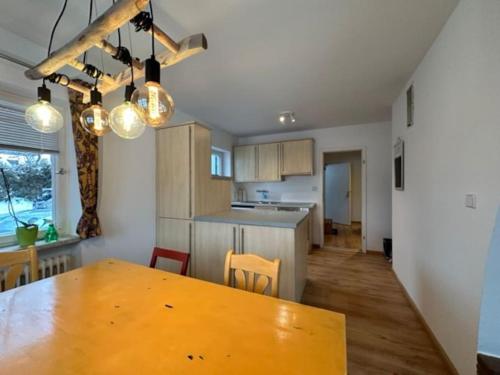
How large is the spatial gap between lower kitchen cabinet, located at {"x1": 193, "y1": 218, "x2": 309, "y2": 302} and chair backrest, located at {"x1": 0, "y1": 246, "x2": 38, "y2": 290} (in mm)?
1208

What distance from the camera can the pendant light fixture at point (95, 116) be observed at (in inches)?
47.2

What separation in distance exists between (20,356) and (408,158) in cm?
311

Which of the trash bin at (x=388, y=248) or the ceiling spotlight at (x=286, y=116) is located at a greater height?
the ceiling spotlight at (x=286, y=116)

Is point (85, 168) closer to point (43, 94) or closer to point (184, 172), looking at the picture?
point (184, 172)

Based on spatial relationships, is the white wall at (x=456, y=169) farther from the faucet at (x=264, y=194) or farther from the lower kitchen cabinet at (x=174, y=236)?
the faucet at (x=264, y=194)

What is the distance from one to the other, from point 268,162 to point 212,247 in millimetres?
2741

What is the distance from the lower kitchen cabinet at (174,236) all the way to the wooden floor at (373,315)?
1.45 meters

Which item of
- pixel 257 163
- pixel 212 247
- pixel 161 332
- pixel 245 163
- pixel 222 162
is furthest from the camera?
pixel 222 162

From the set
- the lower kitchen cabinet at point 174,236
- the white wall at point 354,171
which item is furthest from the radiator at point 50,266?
the white wall at point 354,171

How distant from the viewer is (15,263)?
131 cm

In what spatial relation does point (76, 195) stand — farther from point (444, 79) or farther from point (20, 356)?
point (444, 79)

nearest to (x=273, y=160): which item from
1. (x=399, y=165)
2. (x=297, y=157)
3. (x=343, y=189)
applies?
(x=297, y=157)

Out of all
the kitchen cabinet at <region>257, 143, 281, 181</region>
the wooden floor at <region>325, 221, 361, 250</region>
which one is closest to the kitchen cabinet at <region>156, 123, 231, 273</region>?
the kitchen cabinet at <region>257, 143, 281, 181</region>

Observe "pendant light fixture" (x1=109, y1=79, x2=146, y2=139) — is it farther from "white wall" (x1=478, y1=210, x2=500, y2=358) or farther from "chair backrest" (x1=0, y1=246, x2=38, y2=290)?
"white wall" (x1=478, y1=210, x2=500, y2=358)
